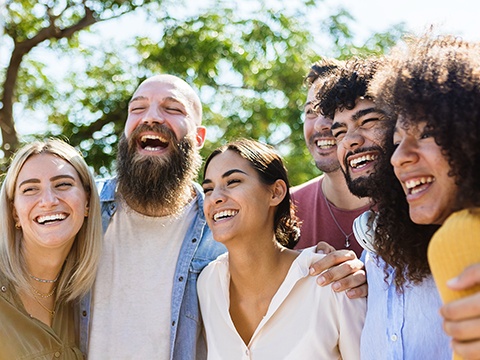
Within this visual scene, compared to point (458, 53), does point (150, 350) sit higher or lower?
lower

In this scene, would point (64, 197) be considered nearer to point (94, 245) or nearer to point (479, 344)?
point (94, 245)

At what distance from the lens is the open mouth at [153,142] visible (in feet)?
14.8

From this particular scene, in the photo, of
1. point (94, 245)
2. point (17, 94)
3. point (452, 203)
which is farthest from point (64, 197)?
point (17, 94)

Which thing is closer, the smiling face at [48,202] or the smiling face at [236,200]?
the smiling face at [236,200]

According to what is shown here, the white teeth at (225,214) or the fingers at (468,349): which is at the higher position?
the white teeth at (225,214)

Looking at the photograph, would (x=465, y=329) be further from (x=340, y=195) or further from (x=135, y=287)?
(x=340, y=195)

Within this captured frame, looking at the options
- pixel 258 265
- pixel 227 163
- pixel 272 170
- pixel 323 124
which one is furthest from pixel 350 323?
pixel 323 124

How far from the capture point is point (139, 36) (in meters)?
10.2

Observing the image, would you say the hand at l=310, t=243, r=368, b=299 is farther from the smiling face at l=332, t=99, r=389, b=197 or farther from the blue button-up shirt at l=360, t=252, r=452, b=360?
the smiling face at l=332, t=99, r=389, b=197

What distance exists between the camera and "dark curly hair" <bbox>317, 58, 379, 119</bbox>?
3607 millimetres

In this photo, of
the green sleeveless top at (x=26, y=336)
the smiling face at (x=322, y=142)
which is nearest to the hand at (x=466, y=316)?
the green sleeveless top at (x=26, y=336)

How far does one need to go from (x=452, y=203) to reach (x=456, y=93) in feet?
1.19

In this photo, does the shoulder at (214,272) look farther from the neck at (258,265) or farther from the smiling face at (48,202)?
the smiling face at (48,202)

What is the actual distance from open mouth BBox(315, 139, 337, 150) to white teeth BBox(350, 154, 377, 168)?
0.96 metres
